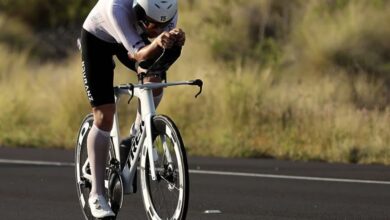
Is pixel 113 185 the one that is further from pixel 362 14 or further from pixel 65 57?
pixel 65 57

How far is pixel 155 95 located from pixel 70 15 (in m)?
21.0

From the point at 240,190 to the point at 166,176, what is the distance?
3672 millimetres

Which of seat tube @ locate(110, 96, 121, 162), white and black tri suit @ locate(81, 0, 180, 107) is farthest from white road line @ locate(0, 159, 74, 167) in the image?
white and black tri suit @ locate(81, 0, 180, 107)

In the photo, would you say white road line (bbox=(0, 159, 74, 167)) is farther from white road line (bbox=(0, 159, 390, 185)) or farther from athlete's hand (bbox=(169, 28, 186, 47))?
athlete's hand (bbox=(169, 28, 186, 47))

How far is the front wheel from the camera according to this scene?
7.67 meters

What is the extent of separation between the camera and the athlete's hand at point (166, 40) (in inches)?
292

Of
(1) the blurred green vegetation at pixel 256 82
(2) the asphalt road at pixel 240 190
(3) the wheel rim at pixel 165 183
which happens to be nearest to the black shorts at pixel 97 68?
(3) the wheel rim at pixel 165 183

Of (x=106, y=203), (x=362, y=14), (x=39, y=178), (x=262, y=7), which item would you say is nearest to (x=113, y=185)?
(x=106, y=203)

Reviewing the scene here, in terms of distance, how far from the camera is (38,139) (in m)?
16.2

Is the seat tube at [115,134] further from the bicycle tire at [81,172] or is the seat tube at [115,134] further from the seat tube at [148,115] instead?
the seat tube at [148,115]

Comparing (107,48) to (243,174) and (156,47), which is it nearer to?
(156,47)

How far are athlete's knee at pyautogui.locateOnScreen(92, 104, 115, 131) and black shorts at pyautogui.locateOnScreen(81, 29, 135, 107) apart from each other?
0.10ft

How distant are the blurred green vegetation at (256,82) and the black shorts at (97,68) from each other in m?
6.23

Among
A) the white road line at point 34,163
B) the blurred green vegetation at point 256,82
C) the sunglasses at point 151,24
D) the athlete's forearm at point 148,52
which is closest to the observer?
the athlete's forearm at point 148,52
